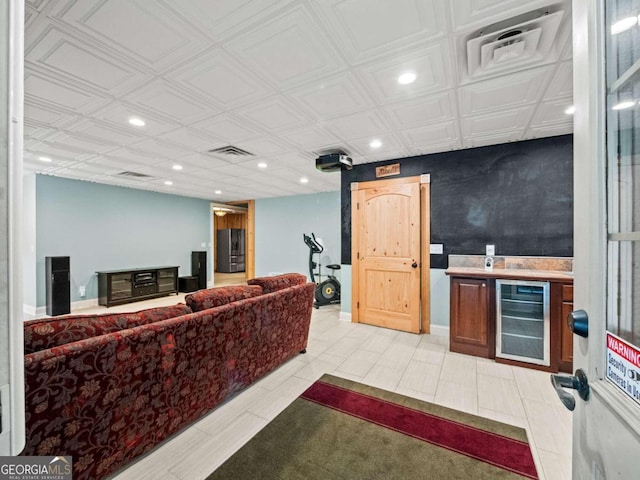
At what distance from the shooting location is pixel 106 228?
5.86 m

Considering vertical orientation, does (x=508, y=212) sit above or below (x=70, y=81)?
below

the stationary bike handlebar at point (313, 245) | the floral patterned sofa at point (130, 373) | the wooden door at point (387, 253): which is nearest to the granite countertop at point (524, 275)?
the wooden door at point (387, 253)

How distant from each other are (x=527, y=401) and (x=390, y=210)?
269cm

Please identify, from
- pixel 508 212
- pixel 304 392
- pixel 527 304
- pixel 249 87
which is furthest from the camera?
pixel 508 212

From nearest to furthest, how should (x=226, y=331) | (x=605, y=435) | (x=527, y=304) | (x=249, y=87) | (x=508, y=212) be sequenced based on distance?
(x=605, y=435)
(x=226, y=331)
(x=249, y=87)
(x=527, y=304)
(x=508, y=212)

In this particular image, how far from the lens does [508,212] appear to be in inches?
136

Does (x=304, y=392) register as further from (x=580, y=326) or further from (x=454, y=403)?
(x=580, y=326)

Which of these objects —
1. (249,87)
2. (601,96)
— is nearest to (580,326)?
(601,96)

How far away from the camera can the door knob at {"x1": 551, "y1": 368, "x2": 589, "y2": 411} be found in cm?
66

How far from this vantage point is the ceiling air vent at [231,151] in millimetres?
3658

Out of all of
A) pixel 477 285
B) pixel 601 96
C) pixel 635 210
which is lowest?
pixel 477 285

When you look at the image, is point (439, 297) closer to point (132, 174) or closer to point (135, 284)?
point (132, 174)

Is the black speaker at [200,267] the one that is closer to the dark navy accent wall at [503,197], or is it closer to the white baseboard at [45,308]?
the white baseboard at [45,308]

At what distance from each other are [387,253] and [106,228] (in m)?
5.99
